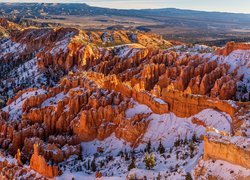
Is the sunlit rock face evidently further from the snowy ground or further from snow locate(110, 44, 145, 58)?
snow locate(110, 44, 145, 58)

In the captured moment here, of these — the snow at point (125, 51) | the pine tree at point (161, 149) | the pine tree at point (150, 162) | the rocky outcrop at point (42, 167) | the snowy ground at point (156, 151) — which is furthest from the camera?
the snow at point (125, 51)

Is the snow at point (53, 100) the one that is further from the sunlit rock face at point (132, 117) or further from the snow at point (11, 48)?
the snow at point (11, 48)

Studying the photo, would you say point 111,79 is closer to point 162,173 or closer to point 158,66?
point 158,66

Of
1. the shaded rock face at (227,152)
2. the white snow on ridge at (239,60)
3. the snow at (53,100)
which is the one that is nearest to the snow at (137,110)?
the snow at (53,100)

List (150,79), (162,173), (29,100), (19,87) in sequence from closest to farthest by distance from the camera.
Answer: (162,173)
(29,100)
(150,79)
(19,87)

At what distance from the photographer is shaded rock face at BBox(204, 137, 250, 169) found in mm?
26109

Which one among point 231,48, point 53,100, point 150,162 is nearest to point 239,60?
point 231,48

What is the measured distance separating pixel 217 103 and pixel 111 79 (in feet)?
58.4

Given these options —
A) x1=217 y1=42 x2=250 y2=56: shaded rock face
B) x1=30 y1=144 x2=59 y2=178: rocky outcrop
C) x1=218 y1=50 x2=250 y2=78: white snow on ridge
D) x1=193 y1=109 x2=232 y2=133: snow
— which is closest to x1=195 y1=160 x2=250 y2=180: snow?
x1=193 y1=109 x2=232 y2=133: snow

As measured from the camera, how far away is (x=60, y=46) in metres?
94.9

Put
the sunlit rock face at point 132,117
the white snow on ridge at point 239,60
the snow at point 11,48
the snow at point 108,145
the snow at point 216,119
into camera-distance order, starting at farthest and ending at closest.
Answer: the snow at point 11,48 < the white snow on ridge at point 239,60 < the snow at point 108,145 < the snow at point 216,119 < the sunlit rock face at point 132,117

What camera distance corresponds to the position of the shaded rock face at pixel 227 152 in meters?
26.1

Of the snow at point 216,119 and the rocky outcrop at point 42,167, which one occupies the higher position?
the snow at point 216,119

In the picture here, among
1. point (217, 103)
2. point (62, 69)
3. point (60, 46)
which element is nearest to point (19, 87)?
point (62, 69)
